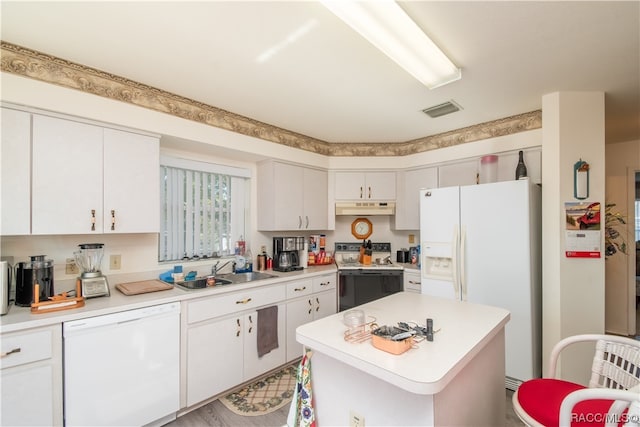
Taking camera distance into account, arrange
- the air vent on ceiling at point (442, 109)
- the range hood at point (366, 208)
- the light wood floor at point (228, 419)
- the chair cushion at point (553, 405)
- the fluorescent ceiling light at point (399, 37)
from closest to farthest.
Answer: the chair cushion at point (553, 405) < the fluorescent ceiling light at point (399, 37) < the light wood floor at point (228, 419) < the air vent on ceiling at point (442, 109) < the range hood at point (366, 208)

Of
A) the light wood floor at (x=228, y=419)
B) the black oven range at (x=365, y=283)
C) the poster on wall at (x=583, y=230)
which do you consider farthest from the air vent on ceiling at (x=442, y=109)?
the light wood floor at (x=228, y=419)

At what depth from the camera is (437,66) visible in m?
1.83

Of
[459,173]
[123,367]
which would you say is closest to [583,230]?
[459,173]

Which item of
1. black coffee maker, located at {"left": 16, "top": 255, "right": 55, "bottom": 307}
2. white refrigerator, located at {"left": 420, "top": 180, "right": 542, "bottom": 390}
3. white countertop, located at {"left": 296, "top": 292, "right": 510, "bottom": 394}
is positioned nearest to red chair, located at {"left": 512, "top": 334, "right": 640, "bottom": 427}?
white countertop, located at {"left": 296, "top": 292, "right": 510, "bottom": 394}

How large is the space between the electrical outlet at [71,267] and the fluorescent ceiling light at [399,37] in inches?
94.6

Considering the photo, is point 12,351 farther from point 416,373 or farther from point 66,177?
point 416,373

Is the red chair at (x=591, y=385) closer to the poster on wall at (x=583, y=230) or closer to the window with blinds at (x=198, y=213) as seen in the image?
the poster on wall at (x=583, y=230)

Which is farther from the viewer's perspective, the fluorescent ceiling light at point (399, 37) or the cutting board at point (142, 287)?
the cutting board at point (142, 287)

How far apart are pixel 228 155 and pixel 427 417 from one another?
274 cm

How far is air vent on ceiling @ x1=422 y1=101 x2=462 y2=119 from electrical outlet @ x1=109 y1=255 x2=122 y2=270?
3004mm

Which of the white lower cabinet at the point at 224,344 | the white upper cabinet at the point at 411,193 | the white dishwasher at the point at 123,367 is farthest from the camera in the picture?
the white upper cabinet at the point at 411,193

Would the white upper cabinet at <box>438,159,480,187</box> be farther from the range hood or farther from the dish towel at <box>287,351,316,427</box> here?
the dish towel at <box>287,351,316,427</box>

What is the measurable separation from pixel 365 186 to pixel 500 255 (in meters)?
1.75

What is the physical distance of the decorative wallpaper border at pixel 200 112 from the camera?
5.73 feet
